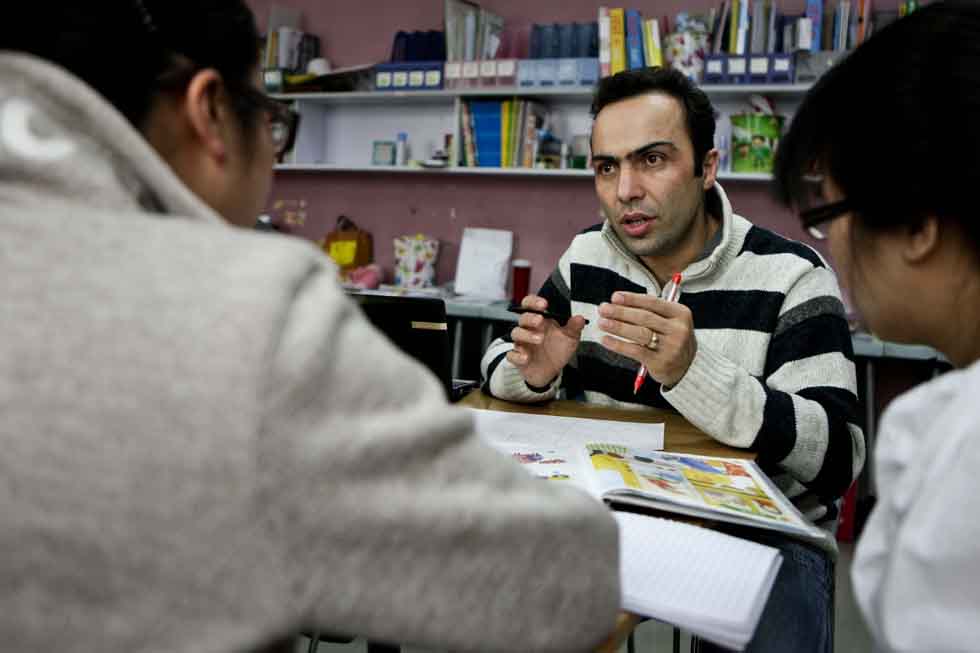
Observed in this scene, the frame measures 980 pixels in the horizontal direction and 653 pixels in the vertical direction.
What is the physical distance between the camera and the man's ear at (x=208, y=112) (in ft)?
2.25

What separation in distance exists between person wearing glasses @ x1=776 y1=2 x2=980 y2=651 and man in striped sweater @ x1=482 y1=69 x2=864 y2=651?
42 centimetres

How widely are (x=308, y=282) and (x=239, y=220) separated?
0.86 ft

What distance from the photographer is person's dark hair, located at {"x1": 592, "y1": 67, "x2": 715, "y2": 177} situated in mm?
1894

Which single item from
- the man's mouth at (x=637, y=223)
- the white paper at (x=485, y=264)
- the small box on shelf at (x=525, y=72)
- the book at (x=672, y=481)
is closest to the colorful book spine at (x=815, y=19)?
the small box on shelf at (x=525, y=72)

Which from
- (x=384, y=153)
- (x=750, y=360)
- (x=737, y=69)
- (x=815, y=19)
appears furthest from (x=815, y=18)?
(x=750, y=360)

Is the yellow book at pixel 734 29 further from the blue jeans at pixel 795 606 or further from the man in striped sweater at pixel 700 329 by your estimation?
the blue jeans at pixel 795 606

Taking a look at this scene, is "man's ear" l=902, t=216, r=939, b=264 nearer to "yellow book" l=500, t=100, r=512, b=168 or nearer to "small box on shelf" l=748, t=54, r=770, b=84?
"small box on shelf" l=748, t=54, r=770, b=84

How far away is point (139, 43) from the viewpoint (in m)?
0.65

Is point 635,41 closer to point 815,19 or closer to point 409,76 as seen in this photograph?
point 815,19

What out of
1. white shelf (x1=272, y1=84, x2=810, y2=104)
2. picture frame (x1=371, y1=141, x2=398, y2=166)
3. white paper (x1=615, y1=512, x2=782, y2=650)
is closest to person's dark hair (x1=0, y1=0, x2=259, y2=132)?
white paper (x1=615, y1=512, x2=782, y2=650)

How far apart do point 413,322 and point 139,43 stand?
0.83 m

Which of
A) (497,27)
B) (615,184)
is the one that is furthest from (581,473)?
(497,27)

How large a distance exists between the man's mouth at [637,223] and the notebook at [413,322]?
0.61 metres

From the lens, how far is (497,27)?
13.2 ft
